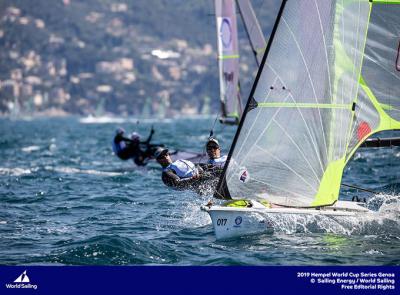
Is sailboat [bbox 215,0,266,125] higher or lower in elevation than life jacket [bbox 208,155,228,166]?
higher

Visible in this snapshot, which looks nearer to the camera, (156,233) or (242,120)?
(242,120)

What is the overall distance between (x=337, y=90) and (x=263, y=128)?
3.76 feet

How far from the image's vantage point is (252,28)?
2288 centimetres

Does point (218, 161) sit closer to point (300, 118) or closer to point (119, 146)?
point (300, 118)

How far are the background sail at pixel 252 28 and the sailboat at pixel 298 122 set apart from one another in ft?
36.9

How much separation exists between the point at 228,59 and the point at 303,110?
1401 cm

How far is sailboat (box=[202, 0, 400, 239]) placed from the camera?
35.0 ft

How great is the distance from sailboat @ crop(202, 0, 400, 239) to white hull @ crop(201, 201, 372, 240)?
13 mm
